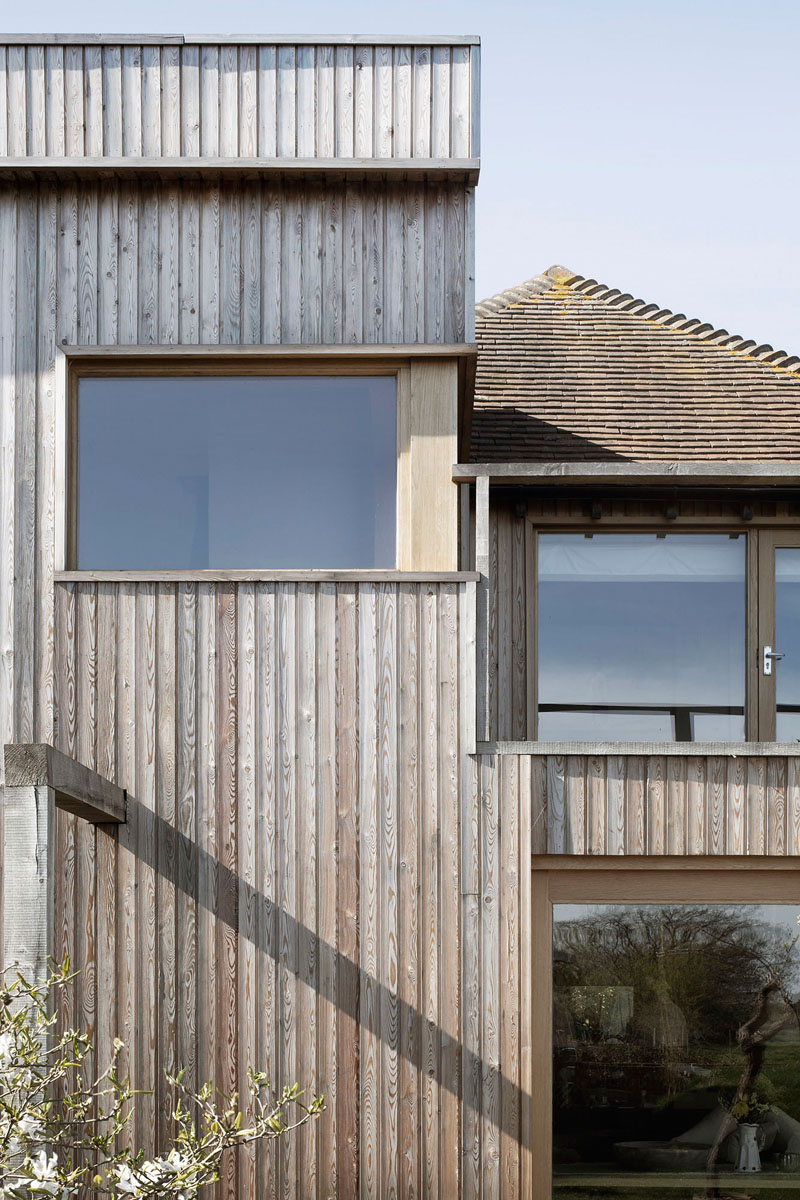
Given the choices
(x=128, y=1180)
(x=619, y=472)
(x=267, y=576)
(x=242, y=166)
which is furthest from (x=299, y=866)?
(x=242, y=166)

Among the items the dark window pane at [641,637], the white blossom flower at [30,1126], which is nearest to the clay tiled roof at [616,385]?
the dark window pane at [641,637]

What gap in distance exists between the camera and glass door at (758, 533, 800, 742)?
25.6 feet

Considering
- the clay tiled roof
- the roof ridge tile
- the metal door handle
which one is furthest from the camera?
the roof ridge tile

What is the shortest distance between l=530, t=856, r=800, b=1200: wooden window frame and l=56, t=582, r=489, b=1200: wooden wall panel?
0.86 ft

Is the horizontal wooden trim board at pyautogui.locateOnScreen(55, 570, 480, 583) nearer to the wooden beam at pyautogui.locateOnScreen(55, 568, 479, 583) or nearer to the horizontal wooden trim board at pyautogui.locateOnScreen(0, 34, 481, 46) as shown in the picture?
the wooden beam at pyautogui.locateOnScreen(55, 568, 479, 583)

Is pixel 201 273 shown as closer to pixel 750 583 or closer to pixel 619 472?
pixel 619 472

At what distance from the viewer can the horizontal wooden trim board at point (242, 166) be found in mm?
6488

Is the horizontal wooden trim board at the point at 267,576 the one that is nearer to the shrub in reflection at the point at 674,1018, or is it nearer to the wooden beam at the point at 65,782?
the wooden beam at the point at 65,782

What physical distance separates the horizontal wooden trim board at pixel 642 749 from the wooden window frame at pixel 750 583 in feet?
4.62

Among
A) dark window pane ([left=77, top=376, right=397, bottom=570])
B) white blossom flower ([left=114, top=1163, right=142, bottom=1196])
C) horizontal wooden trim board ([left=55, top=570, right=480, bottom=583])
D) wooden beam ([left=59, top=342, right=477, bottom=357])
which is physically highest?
wooden beam ([left=59, top=342, right=477, bottom=357])

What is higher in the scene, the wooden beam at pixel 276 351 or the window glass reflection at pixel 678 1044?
the wooden beam at pixel 276 351

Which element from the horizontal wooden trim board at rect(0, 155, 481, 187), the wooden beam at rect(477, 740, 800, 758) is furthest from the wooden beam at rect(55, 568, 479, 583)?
the horizontal wooden trim board at rect(0, 155, 481, 187)

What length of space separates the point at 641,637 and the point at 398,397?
2.35 metres

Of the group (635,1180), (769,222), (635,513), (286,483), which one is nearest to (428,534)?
(286,483)
